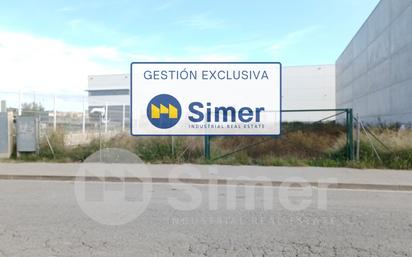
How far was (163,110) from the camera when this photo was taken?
15141 millimetres

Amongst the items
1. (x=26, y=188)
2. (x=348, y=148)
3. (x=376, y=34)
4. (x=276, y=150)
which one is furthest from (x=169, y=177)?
(x=376, y=34)

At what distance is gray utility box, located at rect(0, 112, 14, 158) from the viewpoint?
14711 mm

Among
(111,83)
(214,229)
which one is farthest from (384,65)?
(111,83)

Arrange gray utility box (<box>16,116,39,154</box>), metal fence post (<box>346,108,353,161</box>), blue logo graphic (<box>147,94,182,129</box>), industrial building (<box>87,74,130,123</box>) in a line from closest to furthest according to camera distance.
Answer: metal fence post (<box>346,108,353,161</box>) → gray utility box (<box>16,116,39,154</box>) → blue logo graphic (<box>147,94,182,129</box>) → industrial building (<box>87,74,130,123</box>)

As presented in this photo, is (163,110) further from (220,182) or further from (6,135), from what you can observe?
(6,135)

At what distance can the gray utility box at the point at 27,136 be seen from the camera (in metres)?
14.6

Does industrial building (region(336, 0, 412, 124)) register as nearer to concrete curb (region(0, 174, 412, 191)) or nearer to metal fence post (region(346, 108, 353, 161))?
metal fence post (region(346, 108, 353, 161))

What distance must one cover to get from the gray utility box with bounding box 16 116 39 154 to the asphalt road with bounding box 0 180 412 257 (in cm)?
702

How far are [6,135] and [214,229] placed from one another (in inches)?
471

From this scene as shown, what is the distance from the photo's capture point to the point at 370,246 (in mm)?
4945

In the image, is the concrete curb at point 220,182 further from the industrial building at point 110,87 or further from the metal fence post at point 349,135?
the industrial building at point 110,87

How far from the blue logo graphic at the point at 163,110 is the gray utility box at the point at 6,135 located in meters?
5.29

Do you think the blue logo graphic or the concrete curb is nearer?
the concrete curb

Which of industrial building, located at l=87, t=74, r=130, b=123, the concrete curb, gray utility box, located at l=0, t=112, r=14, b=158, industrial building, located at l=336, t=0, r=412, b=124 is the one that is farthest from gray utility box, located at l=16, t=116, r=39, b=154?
industrial building, located at l=87, t=74, r=130, b=123
